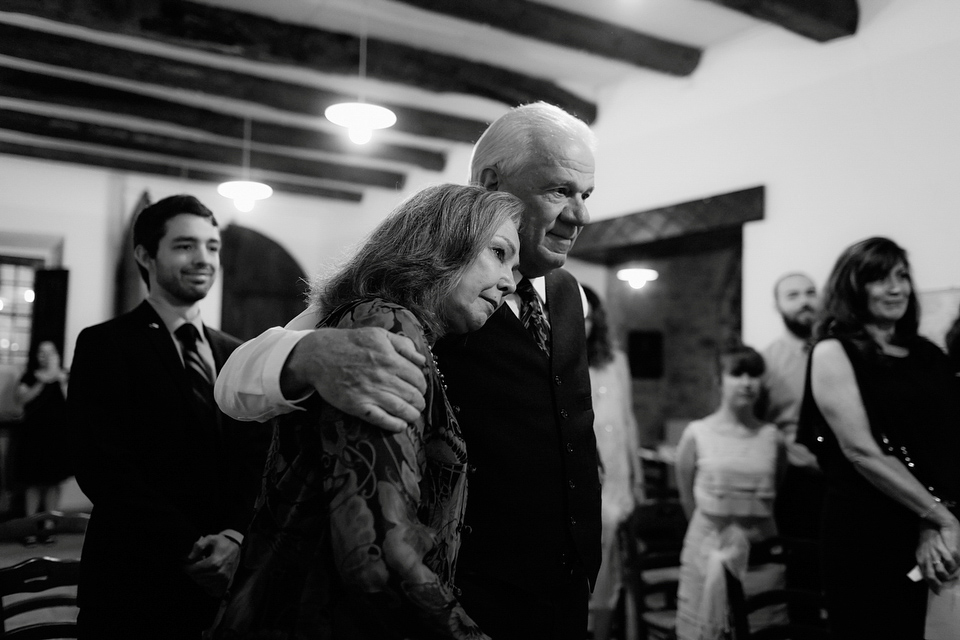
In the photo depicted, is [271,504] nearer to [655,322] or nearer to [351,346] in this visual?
[351,346]

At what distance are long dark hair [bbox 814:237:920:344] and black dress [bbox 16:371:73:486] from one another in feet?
20.8

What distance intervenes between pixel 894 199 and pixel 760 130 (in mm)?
991

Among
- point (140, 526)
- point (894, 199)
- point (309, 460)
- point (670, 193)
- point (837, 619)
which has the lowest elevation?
point (837, 619)

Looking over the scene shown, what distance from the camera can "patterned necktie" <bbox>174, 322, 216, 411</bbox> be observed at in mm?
1914

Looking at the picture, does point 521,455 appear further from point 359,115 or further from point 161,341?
point 359,115

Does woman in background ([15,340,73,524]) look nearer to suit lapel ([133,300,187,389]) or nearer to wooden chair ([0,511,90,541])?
wooden chair ([0,511,90,541])

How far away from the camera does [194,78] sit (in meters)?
5.42

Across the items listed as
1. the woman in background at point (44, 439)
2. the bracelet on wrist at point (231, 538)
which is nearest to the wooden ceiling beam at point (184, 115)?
the woman in background at point (44, 439)

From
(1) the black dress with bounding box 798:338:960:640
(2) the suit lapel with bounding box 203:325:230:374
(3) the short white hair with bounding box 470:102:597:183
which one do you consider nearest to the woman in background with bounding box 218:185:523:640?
(3) the short white hair with bounding box 470:102:597:183

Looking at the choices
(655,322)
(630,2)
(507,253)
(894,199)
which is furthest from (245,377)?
(655,322)

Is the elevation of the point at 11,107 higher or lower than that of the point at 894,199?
higher

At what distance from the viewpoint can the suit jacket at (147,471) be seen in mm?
1740

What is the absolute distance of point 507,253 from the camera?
1.22m

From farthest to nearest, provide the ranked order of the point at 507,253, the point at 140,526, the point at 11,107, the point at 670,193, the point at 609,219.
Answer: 1. the point at 11,107
2. the point at 609,219
3. the point at 670,193
4. the point at 140,526
5. the point at 507,253
